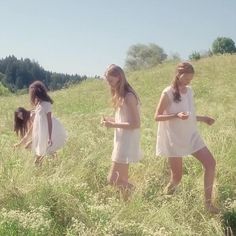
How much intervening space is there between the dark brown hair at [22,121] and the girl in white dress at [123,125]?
3.02 metres

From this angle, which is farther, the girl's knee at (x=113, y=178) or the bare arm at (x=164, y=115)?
the bare arm at (x=164, y=115)

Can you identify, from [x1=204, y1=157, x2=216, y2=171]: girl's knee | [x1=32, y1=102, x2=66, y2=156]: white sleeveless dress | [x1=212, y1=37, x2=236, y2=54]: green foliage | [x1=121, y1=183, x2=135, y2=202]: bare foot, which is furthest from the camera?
[x1=212, y1=37, x2=236, y2=54]: green foliage

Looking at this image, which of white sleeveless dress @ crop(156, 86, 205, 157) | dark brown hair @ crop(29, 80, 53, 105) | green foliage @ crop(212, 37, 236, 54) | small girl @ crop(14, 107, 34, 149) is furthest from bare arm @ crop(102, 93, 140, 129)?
green foliage @ crop(212, 37, 236, 54)

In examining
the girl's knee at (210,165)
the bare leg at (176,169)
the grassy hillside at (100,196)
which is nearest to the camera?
the grassy hillside at (100,196)

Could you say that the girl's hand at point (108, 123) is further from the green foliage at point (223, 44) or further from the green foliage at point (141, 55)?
the green foliage at point (141, 55)

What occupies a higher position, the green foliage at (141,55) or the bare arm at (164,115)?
the green foliage at (141,55)

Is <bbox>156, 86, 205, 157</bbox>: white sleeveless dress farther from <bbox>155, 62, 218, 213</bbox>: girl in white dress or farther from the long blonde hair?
the long blonde hair

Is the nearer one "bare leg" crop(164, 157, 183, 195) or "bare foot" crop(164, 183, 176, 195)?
"bare foot" crop(164, 183, 176, 195)

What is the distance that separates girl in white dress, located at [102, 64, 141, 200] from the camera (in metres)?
5.77

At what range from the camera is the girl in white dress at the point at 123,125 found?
577 cm

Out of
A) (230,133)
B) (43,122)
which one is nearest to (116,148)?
(43,122)

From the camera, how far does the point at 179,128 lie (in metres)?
6.11

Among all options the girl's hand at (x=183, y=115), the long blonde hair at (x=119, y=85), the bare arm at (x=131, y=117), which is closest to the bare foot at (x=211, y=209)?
the girl's hand at (x=183, y=115)

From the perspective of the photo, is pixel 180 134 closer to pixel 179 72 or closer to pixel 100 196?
pixel 179 72
